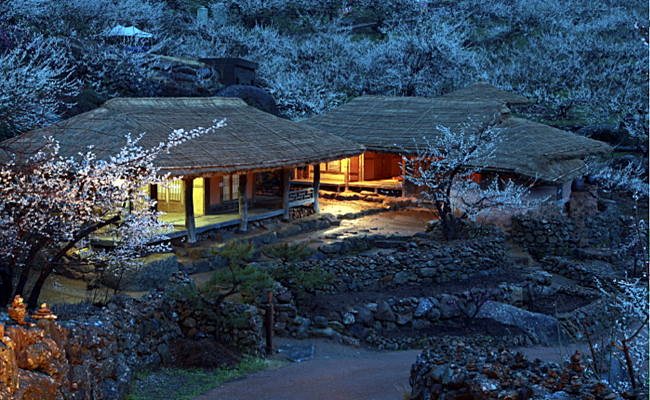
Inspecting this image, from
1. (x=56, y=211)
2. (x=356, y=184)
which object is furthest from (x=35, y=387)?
(x=356, y=184)

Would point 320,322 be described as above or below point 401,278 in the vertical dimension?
below

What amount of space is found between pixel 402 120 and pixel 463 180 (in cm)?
467

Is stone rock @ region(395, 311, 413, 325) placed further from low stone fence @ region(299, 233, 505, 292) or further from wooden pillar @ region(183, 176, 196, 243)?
wooden pillar @ region(183, 176, 196, 243)

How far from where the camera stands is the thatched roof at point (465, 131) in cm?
2142

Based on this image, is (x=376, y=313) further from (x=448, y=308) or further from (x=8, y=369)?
(x=8, y=369)

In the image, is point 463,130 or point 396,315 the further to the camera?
point 463,130

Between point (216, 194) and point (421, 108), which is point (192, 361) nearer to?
point (216, 194)

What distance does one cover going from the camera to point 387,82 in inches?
1563

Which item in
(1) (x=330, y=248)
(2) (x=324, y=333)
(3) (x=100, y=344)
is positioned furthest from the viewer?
(1) (x=330, y=248)

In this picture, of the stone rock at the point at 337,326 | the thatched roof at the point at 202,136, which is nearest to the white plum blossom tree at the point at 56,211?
the thatched roof at the point at 202,136

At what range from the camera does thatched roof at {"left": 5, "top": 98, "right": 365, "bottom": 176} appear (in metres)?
14.9

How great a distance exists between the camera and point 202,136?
1653 centimetres

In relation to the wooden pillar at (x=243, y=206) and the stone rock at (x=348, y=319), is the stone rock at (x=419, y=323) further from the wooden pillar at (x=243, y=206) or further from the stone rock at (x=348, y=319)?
the wooden pillar at (x=243, y=206)

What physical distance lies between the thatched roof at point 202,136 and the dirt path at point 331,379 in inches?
213
